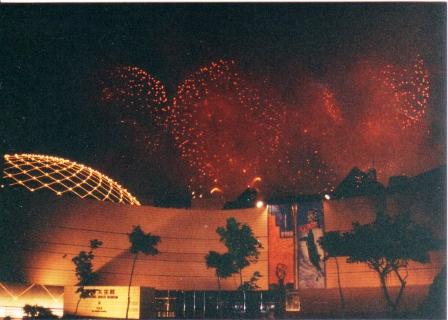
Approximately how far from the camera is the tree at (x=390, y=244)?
1085 inches

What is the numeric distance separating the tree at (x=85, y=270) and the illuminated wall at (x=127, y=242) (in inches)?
63.2

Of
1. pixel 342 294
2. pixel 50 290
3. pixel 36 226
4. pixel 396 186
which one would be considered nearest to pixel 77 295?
pixel 50 290

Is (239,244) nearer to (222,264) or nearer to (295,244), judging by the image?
(222,264)

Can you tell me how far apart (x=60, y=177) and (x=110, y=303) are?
11066 mm

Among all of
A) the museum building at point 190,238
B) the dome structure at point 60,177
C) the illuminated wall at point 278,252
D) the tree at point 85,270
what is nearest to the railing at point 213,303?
the museum building at point 190,238

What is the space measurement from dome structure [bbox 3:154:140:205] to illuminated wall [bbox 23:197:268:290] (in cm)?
154

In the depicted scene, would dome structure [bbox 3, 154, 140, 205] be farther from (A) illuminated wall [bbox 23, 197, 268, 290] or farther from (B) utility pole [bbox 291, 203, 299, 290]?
(B) utility pole [bbox 291, 203, 299, 290]

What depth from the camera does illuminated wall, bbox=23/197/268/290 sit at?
34125mm

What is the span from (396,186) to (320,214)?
5.95 m

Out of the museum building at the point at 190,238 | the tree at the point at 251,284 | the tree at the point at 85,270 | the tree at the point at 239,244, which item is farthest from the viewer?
the tree at the point at 251,284

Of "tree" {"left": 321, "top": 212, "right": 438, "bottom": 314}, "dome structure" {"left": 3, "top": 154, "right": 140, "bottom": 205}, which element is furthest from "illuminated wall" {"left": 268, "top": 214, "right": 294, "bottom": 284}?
"dome structure" {"left": 3, "top": 154, "right": 140, "bottom": 205}

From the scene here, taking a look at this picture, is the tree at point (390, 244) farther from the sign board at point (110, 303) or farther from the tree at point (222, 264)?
the sign board at point (110, 303)

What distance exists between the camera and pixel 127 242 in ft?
124

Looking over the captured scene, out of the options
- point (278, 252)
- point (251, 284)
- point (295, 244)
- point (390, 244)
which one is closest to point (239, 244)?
point (251, 284)
